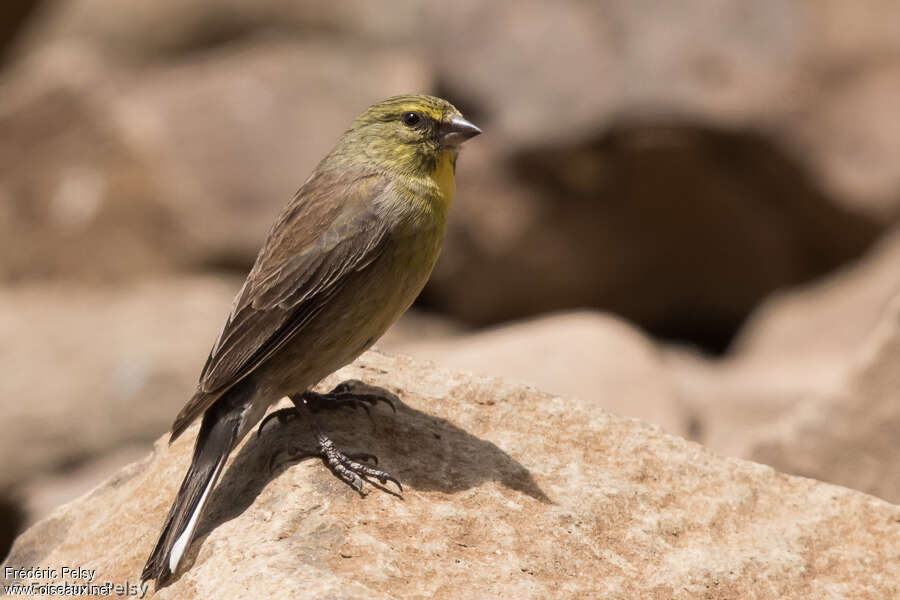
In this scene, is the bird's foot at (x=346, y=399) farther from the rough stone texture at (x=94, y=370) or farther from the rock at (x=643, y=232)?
the rock at (x=643, y=232)

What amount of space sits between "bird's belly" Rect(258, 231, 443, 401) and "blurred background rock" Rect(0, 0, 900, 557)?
4371 mm

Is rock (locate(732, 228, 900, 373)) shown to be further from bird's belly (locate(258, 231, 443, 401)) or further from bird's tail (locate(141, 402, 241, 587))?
bird's tail (locate(141, 402, 241, 587))

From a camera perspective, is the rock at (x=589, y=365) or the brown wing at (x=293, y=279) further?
the rock at (x=589, y=365)

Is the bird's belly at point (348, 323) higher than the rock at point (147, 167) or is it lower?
higher

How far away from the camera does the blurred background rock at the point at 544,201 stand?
10.3 metres

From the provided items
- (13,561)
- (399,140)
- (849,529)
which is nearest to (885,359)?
(849,529)

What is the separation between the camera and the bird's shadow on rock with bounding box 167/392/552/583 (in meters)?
4.92

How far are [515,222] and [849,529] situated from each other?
6144 millimetres

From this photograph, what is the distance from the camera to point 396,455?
509cm

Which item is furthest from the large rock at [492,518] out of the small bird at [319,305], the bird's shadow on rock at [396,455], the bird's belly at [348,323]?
the bird's belly at [348,323]

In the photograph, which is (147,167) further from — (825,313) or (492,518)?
(492,518)

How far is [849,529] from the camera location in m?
5.18

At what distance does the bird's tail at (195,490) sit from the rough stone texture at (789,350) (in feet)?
16.2

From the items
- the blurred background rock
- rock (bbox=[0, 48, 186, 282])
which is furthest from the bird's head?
rock (bbox=[0, 48, 186, 282])
